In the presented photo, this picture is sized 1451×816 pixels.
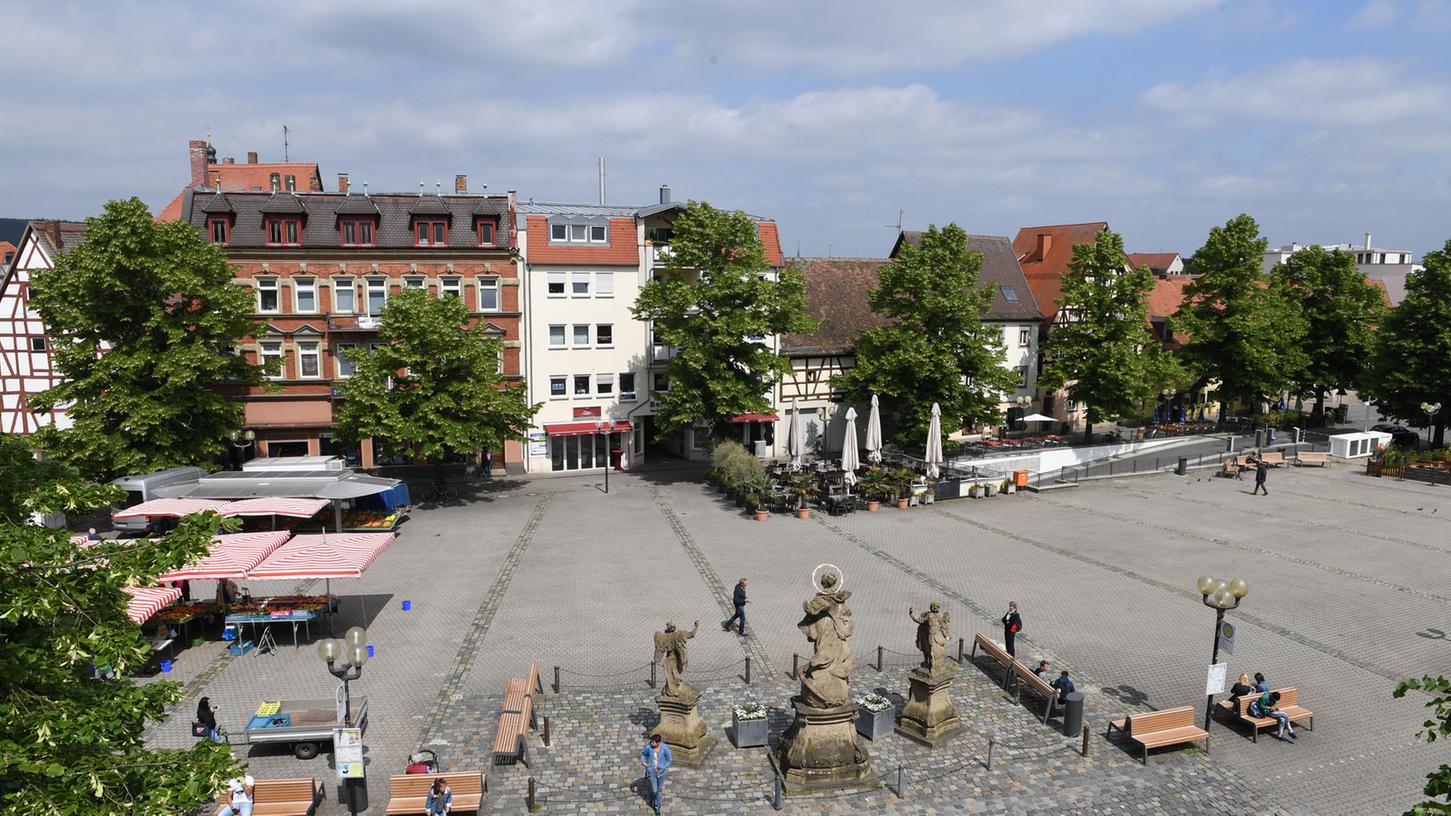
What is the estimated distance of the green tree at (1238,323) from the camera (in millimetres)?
44625

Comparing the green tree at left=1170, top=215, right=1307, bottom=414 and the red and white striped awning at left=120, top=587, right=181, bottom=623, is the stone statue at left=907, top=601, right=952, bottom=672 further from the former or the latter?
the green tree at left=1170, top=215, right=1307, bottom=414

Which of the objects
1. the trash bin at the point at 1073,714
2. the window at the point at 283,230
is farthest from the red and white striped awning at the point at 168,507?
the trash bin at the point at 1073,714

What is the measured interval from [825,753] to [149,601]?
46.5 ft

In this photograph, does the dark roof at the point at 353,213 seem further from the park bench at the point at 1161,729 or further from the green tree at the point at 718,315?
the park bench at the point at 1161,729

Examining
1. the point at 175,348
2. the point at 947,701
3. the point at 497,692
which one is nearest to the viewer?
the point at 947,701

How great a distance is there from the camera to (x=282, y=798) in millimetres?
12797

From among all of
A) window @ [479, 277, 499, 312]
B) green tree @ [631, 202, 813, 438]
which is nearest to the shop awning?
green tree @ [631, 202, 813, 438]

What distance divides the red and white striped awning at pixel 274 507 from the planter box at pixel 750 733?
634 inches

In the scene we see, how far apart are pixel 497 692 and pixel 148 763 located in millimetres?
9895

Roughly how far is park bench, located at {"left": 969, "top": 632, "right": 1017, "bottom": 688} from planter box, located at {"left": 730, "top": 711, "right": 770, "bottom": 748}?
5.31 metres

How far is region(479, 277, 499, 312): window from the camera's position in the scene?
38.6 metres

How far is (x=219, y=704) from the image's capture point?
54.0 feet

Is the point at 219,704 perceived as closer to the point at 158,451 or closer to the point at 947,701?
the point at 947,701

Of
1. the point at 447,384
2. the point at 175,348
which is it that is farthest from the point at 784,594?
the point at 175,348
